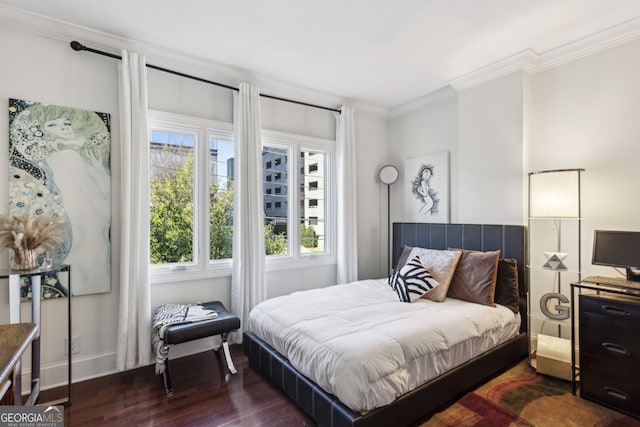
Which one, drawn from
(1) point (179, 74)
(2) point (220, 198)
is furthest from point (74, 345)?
(1) point (179, 74)

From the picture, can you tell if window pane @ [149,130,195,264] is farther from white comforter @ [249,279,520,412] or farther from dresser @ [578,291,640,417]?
dresser @ [578,291,640,417]

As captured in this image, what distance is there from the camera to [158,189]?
291cm

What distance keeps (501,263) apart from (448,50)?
1972 mm

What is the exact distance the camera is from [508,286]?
274cm

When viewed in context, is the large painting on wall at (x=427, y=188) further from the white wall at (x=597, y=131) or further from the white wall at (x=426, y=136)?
the white wall at (x=597, y=131)

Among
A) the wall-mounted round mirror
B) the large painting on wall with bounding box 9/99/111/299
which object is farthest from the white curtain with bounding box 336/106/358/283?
the large painting on wall with bounding box 9/99/111/299

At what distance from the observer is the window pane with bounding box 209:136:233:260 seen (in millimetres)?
3168

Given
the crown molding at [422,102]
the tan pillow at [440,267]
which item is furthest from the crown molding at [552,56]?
the tan pillow at [440,267]

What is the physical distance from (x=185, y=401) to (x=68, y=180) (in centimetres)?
188

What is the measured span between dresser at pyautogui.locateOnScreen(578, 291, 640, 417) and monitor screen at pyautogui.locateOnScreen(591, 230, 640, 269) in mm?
264

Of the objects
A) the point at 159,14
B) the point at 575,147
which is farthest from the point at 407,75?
the point at 159,14

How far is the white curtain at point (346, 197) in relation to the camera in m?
3.88

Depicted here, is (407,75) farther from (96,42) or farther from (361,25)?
(96,42)

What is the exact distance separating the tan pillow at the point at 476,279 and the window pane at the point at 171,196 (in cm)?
250
